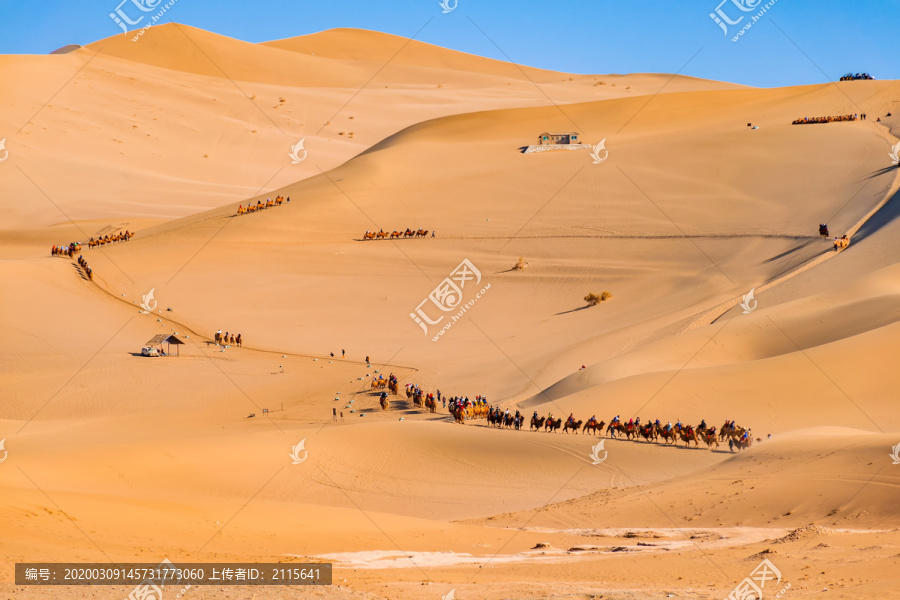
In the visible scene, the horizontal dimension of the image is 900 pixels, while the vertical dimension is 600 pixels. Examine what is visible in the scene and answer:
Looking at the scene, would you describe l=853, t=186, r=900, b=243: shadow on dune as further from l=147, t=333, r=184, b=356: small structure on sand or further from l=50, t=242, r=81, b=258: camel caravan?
l=50, t=242, r=81, b=258: camel caravan

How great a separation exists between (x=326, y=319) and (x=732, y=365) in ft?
59.7

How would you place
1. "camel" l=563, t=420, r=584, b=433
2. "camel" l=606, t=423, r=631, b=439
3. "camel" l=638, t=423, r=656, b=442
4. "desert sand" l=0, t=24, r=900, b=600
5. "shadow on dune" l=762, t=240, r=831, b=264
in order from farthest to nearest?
"shadow on dune" l=762, t=240, r=831, b=264 < "camel" l=563, t=420, r=584, b=433 < "camel" l=606, t=423, r=631, b=439 < "camel" l=638, t=423, r=656, b=442 < "desert sand" l=0, t=24, r=900, b=600

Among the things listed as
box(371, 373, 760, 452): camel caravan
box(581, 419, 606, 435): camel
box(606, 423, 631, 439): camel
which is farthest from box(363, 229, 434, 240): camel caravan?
box(606, 423, 631, 439): camel

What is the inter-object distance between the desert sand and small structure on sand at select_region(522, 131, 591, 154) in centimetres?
140

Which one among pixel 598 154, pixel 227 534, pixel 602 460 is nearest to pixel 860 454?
pixel 602 460

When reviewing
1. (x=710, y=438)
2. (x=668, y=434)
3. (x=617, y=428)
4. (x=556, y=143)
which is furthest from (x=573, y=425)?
(x=556, y=143)

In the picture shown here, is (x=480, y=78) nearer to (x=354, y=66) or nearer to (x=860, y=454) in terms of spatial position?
(x=354, y=66)

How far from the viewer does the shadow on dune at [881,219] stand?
38.0 metres

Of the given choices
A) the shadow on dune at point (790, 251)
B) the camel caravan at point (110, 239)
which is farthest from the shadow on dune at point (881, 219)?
the camel caravan at point (110, 239)

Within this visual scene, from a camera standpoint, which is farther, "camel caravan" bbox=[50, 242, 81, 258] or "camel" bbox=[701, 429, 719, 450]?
"camel caravan" bbox=[50, 242, 81, 258]

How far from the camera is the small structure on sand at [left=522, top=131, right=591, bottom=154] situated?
198 ft

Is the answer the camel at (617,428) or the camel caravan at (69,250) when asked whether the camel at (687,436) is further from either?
the camel caravan at (69,250)

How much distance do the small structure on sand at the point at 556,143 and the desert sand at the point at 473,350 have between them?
1405mm

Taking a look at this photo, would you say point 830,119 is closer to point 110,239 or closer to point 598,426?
point 598,426
